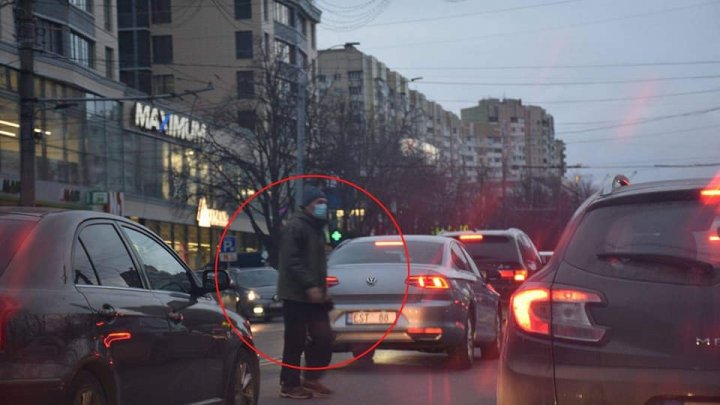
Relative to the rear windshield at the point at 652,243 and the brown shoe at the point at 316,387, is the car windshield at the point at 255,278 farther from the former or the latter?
the rear windshield at the point at 652,243

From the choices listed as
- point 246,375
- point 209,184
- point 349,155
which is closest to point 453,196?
point 349,155

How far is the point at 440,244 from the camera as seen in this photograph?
12.5m

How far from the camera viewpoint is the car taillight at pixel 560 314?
448 centimetres

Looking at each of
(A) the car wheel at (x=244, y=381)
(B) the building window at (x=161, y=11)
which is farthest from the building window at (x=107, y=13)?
(A) the car wheel at (x=244, y=381)

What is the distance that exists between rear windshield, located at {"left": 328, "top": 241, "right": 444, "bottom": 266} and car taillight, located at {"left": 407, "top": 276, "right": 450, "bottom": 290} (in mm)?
519

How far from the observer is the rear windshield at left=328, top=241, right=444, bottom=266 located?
12.1 meters

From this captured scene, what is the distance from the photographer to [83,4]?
44.4 metres

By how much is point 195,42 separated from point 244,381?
60.9 meters

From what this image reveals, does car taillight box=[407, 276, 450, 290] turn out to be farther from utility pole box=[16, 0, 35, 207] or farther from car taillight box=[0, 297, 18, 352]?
utility pole box=[16, 0, 35, 207]

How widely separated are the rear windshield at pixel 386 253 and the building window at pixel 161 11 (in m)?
52.7

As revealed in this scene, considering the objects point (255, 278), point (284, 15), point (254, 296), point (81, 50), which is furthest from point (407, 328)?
point (284, 15)

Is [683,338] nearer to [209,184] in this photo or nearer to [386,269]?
[386,269]

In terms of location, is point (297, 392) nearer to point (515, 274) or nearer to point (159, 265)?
point (159, 265)

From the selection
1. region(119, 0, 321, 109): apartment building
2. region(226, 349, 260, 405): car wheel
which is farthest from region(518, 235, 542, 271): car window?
region(119, 0, 321, 109): apartment building
